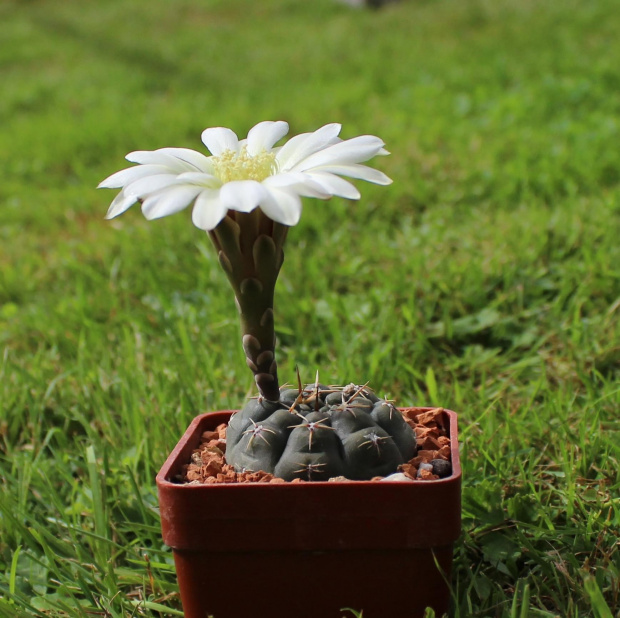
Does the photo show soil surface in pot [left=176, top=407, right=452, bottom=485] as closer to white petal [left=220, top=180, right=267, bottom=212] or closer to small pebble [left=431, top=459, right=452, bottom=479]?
small pebble [left=431, top=459, right=452, bottom=479]

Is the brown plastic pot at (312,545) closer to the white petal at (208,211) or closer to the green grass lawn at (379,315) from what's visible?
the green grass lawn at (379,315)

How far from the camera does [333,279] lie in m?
2.77

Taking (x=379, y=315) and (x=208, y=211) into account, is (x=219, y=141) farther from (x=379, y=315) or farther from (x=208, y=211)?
(x=379, y=315)

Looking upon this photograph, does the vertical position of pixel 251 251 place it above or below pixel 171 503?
above

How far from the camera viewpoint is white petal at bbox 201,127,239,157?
4.47 feet

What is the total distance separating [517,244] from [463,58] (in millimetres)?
3435

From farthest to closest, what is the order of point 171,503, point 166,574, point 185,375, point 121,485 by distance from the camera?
1. point 185,375
2. point 121,485
3. point 166,574
4. point 171,503

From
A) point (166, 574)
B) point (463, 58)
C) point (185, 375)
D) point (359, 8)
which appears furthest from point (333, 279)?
point (359, 8)

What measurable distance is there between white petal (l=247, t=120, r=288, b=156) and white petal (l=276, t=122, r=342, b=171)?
40 mm

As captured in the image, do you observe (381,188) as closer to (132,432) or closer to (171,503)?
(132,432)

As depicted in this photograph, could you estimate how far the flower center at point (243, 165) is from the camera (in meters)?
1.24

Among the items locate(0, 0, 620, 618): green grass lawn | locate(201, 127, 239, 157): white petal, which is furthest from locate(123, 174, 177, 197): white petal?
locate(0, 0, 620, 618): green grass lawn

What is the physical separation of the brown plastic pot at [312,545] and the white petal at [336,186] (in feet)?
1.33

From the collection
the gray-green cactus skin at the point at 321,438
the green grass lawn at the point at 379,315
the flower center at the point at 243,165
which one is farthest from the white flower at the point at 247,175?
the green grass lawn at the point at 379,315
